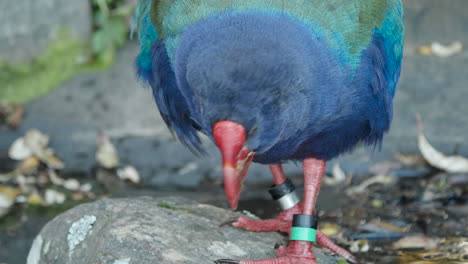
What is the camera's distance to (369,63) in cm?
338

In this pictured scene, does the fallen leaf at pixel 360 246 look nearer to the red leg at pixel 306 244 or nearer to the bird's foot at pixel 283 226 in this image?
the bird's foot at pixel 283 226

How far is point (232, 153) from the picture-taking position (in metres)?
2.71

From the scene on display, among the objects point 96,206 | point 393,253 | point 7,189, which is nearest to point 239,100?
point 96,206

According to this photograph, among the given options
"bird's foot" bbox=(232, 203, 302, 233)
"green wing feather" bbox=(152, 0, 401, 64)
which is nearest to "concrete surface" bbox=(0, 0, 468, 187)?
"bird's foot" bbox=(232, 203, 302, 233)

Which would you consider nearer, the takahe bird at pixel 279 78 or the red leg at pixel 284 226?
the takahe bird at pixel 279 78

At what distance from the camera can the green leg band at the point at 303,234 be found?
11.8 ft

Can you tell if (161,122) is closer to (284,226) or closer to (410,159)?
(410,159)

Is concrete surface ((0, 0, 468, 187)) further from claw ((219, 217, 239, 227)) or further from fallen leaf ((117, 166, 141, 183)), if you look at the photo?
claw ((219, 217, 239, 227))

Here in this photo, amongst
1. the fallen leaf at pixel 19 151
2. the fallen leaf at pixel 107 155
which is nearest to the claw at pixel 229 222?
the fallen leaf at pixel 107 155

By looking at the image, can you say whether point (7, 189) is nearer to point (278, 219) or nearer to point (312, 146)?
point (278, 219)

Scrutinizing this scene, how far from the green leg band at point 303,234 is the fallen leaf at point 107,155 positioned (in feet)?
8.03

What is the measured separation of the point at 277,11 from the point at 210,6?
0.30m

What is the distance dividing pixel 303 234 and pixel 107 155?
2568 mm

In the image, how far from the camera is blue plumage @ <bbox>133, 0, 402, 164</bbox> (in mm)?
2623
